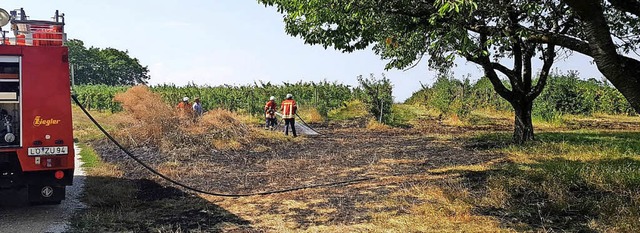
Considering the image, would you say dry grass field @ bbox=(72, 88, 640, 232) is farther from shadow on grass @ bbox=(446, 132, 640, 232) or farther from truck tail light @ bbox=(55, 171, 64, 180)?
truck tail light @ bbox=(55, 171, 64, 180)

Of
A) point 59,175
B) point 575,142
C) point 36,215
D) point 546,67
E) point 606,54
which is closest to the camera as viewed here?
point 606,54

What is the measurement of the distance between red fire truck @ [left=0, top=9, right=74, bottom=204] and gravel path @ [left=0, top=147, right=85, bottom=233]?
51 centimetres

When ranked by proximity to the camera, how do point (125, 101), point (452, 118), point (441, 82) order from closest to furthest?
point (125, 101)
point (452, 118)
point (441, 82)

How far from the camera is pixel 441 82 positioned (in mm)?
25531

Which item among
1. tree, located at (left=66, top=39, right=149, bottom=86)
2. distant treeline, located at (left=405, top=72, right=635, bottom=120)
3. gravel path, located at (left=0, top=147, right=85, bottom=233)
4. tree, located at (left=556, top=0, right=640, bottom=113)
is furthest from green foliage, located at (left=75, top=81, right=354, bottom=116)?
tree, located at (left=66, top=39, right=149, bottom=86)

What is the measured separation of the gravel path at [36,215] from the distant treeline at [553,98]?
18.0m

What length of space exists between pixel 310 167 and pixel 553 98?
18.6 m

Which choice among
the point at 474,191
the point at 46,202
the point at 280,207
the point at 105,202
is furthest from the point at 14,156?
the point at 474,191

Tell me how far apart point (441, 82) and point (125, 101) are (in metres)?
15.7

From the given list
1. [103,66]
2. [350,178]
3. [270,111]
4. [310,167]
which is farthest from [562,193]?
[103,66]

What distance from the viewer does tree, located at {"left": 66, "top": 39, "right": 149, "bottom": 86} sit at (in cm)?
8644

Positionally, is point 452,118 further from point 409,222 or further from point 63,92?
Result: point 63,92

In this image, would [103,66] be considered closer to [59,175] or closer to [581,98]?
[581,98]

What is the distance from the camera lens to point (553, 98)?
82.4ft
